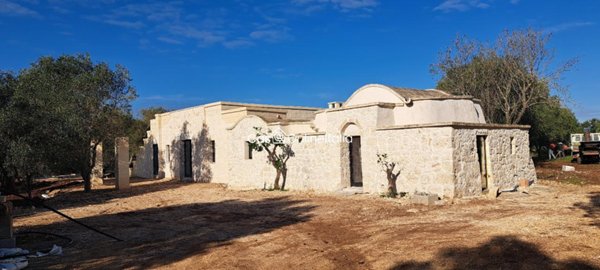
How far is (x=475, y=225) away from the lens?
931 centimetres

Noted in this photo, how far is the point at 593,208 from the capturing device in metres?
10.9

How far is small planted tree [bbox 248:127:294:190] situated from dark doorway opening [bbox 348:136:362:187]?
2.94 metres

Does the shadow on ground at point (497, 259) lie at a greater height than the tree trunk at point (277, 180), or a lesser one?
lesser

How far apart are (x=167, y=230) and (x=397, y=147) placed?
8.36 m

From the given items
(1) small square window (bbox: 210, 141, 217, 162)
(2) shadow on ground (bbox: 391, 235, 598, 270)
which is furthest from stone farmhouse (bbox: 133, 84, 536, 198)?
(2) shadow on ground (bbox: 391, 235, 598, 270)

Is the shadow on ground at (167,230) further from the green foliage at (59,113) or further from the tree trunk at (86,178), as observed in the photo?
the tree trunk at (86,178)

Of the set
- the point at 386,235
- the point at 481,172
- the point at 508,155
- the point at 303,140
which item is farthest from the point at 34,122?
the point at 508,155

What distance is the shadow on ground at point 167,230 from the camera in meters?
7.70

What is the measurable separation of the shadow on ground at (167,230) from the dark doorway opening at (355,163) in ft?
9.74

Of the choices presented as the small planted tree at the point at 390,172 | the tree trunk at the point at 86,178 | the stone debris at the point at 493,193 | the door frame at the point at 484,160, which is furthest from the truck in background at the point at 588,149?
the tree trunk at the point at 86,178

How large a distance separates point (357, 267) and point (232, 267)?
204cm

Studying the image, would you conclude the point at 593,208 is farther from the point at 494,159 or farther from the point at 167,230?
the point at 167,230

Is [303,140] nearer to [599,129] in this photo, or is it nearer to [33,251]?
[33,251]

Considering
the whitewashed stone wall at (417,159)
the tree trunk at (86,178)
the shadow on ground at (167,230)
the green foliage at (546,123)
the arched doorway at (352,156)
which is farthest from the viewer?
the green foliage at (546,123)
